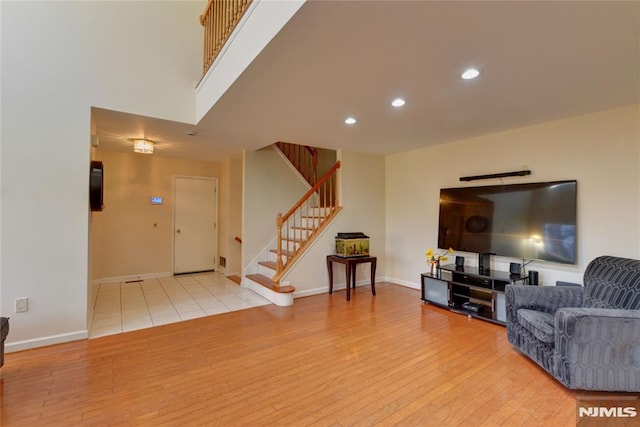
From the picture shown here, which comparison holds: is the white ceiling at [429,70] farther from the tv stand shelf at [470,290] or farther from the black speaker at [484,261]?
the tv stand shelf at [470,290]

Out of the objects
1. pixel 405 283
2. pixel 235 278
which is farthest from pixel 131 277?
pixel 405 283

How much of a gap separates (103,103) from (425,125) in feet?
12.3

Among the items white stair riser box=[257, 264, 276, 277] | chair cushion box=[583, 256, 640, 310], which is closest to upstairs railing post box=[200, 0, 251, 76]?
white stair riser box=[257, 264, 276, 277]

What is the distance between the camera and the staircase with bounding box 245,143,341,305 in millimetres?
4281

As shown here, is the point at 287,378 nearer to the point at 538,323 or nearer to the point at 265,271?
the point at 538,323

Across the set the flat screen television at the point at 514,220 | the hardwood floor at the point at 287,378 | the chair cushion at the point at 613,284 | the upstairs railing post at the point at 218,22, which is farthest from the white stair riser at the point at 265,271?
the chair cushion at the point at 613,284

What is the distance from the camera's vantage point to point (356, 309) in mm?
Result: 3896

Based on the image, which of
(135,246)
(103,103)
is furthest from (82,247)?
(135,246)

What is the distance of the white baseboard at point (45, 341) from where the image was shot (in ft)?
8.80

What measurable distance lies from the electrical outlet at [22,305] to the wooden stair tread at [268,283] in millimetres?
2608

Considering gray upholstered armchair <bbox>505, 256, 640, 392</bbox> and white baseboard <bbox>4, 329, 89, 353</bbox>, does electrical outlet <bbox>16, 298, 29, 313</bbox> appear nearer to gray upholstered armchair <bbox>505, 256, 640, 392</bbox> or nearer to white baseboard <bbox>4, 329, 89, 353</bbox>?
white baseboard <bbox>4, 329, 89, 353</bbox>

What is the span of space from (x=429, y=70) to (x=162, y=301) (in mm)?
4502

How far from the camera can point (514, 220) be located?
3.52 m

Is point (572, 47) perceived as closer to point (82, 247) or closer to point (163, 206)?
point (82, 247)
